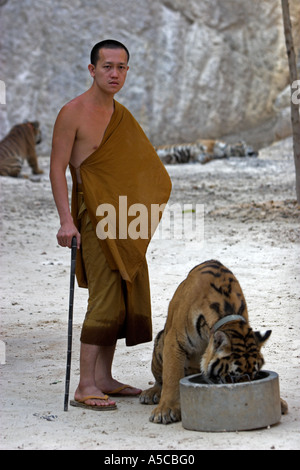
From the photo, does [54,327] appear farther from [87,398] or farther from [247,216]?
[247,216]

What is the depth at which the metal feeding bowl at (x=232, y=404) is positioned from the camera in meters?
3.67

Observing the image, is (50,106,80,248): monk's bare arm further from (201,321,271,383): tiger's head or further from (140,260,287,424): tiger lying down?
(201,321,271,383): tiger's head

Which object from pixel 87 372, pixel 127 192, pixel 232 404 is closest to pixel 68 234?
pixel 127 192

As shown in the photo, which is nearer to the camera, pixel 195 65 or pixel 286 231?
pixel 286 231

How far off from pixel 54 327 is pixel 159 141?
12939mm

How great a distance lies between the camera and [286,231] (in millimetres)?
9281

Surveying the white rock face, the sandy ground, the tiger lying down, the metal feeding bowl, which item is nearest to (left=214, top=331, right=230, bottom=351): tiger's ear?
the tiger lying down

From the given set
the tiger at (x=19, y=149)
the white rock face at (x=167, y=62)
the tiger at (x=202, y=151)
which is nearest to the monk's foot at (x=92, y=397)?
the tiger at (x=19, y=149)

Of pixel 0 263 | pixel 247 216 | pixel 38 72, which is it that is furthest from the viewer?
pixel 38 72

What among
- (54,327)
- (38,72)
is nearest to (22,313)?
(54,327)

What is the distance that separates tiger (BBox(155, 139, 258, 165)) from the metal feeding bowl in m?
13.4

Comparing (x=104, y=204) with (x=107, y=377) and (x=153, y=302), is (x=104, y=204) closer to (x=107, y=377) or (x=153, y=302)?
(x=107, y=377)

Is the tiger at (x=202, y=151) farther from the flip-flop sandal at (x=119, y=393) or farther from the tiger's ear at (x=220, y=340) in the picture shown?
the tiger's ear at (x=220, y=340)

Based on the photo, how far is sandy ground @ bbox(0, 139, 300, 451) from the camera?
3775 mm
